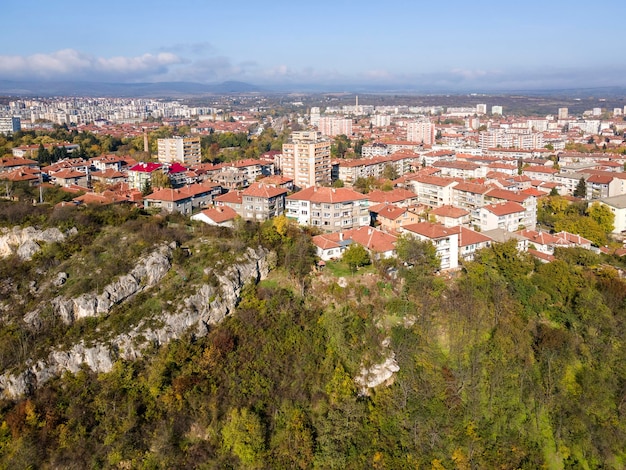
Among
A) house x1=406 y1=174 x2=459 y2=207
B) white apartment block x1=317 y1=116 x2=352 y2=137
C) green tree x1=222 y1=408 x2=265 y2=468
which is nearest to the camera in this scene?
green tree x1=222 y1=408 x2=265 y2=468

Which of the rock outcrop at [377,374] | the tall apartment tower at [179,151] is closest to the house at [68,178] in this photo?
the tall apartment tower at [179,151]

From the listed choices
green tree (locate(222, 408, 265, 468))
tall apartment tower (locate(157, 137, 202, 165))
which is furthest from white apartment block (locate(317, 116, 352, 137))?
green tree (locate(222, 408, 265, 468))

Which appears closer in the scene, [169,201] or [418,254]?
[418,254]

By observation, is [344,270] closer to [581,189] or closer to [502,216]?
[502,216]

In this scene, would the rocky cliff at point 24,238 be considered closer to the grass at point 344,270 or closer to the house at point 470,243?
the grass at point 344,270

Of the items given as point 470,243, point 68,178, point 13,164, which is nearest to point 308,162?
point 68,178

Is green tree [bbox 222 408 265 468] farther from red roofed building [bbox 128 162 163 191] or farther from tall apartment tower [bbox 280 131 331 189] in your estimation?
tall apartment tower [bbox 280 131 331 189]
